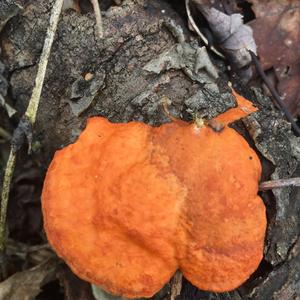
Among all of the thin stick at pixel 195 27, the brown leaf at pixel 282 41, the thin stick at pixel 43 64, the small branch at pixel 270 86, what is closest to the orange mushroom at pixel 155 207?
the thin stick at pixel 43 64

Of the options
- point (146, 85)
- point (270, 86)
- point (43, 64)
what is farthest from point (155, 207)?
point (270, 86)

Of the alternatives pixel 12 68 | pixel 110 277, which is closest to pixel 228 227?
pixel 110 277

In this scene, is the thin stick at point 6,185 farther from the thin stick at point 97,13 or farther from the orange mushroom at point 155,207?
the thin stick at point 97,13

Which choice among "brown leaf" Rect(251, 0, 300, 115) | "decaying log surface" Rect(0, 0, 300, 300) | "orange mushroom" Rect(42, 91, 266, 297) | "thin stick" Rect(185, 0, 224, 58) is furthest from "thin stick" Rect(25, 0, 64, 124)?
"brown leaf" Rect(251, 0, 300, 115)

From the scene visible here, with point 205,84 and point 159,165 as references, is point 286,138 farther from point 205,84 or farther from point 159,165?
point 159,165

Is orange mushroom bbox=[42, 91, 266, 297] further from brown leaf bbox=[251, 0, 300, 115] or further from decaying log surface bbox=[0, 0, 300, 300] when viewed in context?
brown leaf bbox=[251, 0, 300, 115]

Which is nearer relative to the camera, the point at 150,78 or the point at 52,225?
the point at 52,225

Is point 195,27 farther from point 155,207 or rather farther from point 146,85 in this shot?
point 155,207
